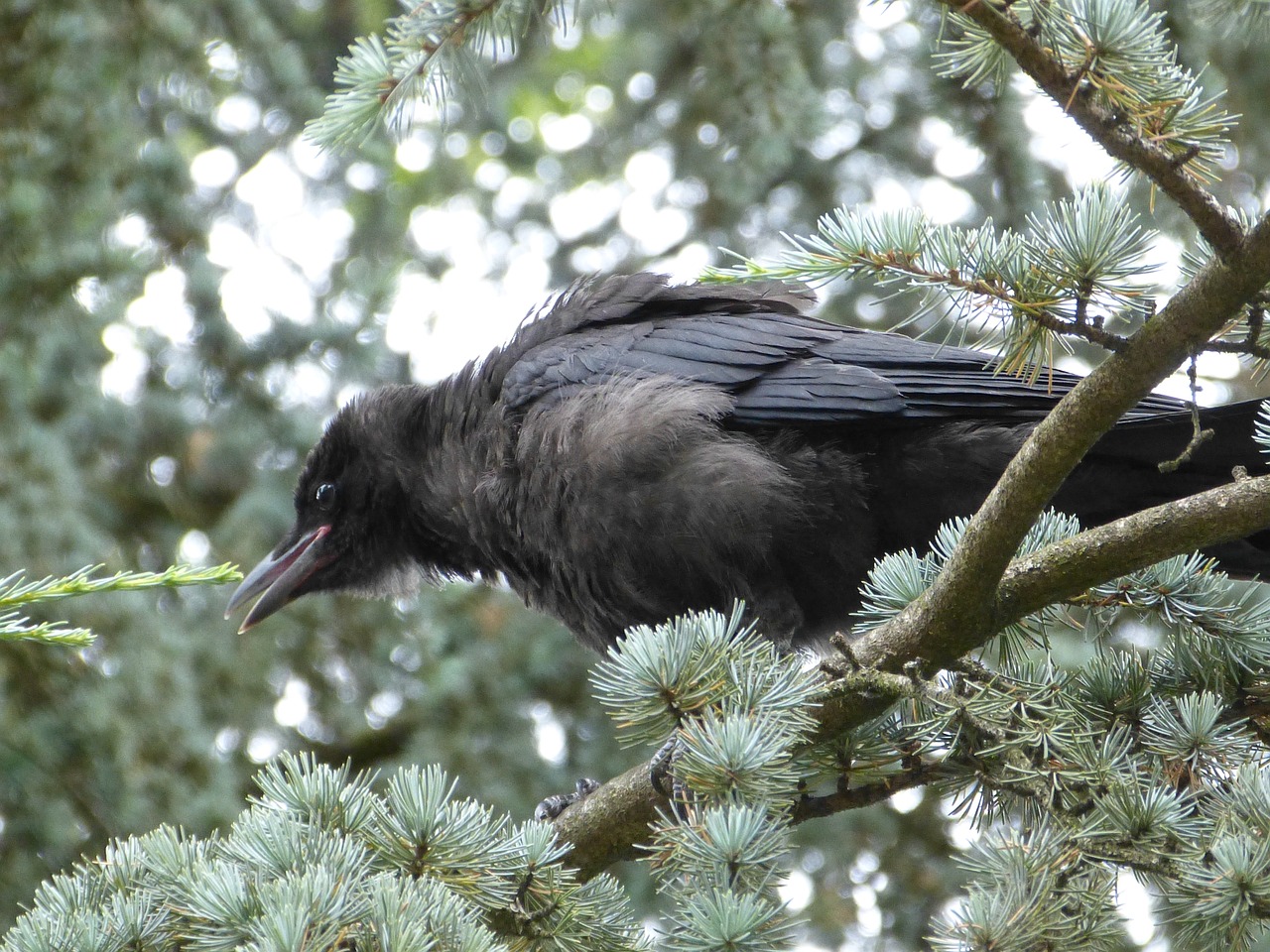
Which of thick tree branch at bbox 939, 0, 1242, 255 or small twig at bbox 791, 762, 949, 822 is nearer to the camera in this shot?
thick tree branch at bbox 939, 0, 1242, 255

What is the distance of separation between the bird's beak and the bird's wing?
1.09m

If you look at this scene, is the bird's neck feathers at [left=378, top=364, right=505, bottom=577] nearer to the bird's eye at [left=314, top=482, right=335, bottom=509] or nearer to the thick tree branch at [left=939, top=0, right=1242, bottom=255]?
the bird's eye at [left=314, top=482, right=335, bottom=509]

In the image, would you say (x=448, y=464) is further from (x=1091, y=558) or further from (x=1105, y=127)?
(x=1105, y=127)

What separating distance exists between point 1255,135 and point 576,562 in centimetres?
392

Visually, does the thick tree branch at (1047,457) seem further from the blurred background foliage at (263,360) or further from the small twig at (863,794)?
the blurred background foliage at (263,360)

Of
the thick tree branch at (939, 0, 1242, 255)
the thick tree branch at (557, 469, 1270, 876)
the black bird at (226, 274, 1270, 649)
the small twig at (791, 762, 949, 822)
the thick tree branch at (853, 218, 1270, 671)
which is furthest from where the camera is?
the black bird at (226, 274, 1270, 649)

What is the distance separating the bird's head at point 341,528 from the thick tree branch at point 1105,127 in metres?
2.83

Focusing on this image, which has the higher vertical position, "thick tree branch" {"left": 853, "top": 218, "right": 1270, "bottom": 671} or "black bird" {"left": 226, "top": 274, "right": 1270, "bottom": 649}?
"black bird" {"left": 226, "top": 274, "right": 1270, "bottom": 649}

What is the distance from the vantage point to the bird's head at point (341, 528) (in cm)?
425

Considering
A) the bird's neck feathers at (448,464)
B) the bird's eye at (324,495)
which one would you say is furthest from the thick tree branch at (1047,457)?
the bird's eye at (324,495)

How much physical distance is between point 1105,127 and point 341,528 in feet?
10.2

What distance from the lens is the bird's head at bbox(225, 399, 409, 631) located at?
4250 millimetres

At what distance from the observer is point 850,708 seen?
89.1 inches

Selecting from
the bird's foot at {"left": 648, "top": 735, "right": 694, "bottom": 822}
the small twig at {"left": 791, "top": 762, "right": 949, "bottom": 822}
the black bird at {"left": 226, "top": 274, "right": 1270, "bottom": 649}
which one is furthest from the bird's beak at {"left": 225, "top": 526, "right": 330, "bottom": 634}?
the small twig at {"left": 791, "top": 762, "right": 949, "bottom": 822}
